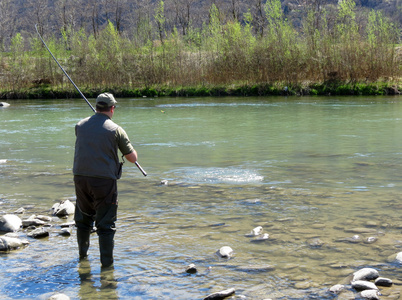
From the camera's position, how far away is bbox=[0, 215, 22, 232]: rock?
742 cm

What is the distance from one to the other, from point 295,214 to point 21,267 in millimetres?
4035

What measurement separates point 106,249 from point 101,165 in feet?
3.18

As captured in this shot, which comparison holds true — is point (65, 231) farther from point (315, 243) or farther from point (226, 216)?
point (315, 243)

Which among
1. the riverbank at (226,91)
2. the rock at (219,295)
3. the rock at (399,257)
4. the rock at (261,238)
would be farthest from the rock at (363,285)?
the riverbank at (226,91)

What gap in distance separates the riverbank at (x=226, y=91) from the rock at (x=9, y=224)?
3584 cm

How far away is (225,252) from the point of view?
20.3 ft

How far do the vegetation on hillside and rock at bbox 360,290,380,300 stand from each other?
1448 inches

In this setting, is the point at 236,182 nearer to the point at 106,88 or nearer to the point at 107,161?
the point at 107,161

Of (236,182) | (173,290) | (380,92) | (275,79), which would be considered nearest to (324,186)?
(236,182)

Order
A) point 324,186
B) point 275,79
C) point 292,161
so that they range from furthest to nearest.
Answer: point 275,79 → point 292,161 → point 324,186

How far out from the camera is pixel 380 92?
39.2 meters

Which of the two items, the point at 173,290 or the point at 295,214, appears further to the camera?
the point at 295,214

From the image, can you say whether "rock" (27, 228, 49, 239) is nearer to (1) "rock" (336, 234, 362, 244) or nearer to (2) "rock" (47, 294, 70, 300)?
(2) "rock" (47, 294, 70, 300)

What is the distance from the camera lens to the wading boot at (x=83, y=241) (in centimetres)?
600
